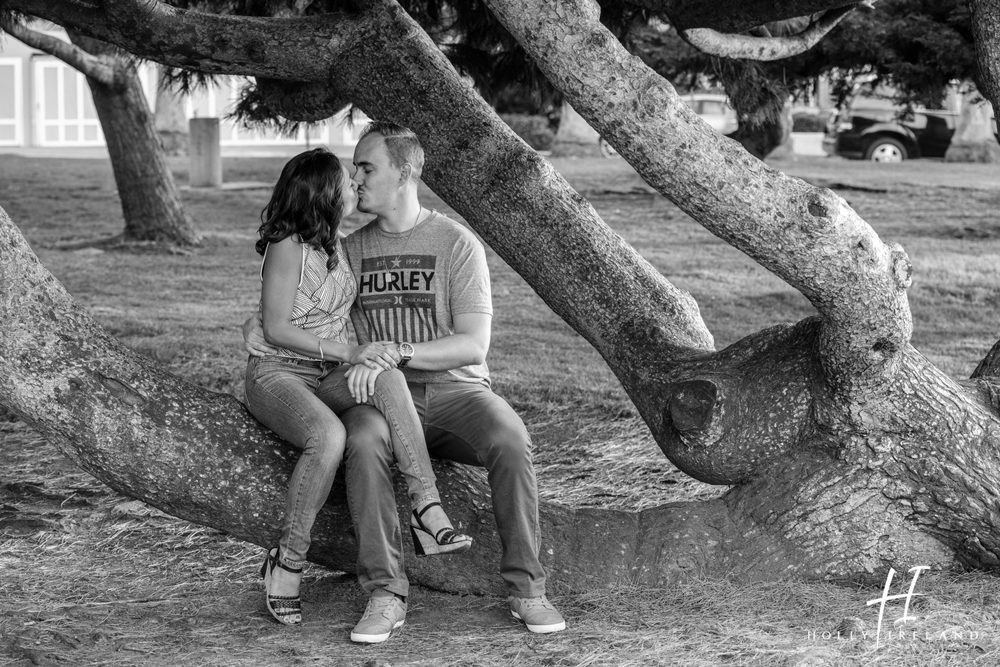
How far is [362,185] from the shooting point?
4.03 m

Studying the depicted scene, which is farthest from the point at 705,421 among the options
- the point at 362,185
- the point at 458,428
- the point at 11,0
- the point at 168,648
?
the point at 11,0

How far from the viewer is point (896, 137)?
25.5 m

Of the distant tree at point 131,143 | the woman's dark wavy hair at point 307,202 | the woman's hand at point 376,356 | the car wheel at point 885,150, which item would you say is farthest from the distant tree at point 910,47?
the car wheel at point 885,150

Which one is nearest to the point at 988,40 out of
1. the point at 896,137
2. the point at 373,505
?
the point at 373,505

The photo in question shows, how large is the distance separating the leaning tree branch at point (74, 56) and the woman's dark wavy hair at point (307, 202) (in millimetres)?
7014

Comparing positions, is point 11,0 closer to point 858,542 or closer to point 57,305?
point 57,305

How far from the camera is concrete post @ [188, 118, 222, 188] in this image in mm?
18031

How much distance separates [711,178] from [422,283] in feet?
3.59

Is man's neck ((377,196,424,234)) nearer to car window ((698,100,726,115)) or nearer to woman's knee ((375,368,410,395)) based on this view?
woman's knee ((375,368,410,395))

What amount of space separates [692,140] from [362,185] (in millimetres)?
1194

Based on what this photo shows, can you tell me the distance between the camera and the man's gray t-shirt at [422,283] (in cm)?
400

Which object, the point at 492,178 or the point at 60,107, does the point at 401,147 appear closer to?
the point at 492,178

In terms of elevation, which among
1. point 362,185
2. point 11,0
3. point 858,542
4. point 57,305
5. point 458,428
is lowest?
point 858,542

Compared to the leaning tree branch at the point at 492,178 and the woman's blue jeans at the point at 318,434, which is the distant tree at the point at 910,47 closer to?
the leaning tree branch at the point at 492,178
